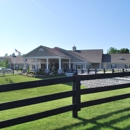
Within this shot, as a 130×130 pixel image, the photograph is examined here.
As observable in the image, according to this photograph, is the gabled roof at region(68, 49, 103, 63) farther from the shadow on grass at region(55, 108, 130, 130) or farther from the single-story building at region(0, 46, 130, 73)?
the shadow on grass at region(55, 108, 130, 130)

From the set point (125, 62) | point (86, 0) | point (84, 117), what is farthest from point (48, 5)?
point (125, 62)

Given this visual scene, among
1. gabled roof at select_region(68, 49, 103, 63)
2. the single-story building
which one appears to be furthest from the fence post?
gabled roof at select_region(68, 49, 103, 63)

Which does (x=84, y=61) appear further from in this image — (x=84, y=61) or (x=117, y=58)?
(x=117, y=58)

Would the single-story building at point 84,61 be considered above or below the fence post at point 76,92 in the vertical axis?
above

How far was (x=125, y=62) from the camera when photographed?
1809 inches

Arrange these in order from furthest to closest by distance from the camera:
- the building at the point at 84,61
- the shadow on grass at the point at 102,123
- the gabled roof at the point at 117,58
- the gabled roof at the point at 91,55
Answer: the gabled roof at the point at 117,58 < the gabled roof at the point at 91,55 < the building at the point at 84,61 < the shadow on grass at the point at 102,123

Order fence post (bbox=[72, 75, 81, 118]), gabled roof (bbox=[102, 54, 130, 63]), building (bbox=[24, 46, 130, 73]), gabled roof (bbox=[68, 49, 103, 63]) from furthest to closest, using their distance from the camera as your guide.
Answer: gabled roof (bbox=[102, 54, 130, 63]) < gabled roof (bbox=[68, 49, 103, 63]) < building (bbox=[24, 46, 130, 73]) < fence post (bbox=[72, 75, 81, 118])

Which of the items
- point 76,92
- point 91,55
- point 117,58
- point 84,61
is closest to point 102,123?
point 76,92

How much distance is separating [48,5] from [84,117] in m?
10.7

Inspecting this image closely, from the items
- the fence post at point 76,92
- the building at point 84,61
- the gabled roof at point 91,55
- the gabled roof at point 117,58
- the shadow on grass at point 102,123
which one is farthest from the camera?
the gabled roof at point 117,58

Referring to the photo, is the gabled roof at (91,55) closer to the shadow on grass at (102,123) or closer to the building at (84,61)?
the building at (84,61)

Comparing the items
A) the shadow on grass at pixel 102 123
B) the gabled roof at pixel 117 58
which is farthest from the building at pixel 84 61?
the shadow on grass at pixel 102 123

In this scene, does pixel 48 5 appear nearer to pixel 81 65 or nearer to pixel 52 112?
pixel 52 112

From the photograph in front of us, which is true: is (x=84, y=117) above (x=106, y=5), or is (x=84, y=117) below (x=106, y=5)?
below
